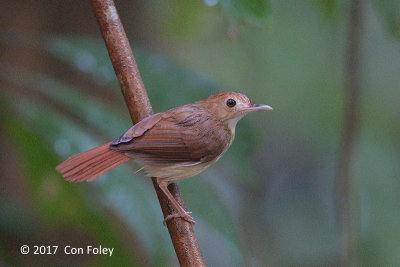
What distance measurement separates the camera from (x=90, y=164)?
217 cm

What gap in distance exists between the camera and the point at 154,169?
7.59ft

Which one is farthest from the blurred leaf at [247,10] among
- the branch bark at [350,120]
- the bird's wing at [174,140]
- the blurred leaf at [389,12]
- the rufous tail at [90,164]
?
the branch bark at [350,120]

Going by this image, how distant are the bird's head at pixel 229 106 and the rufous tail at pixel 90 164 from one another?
47 centimetres

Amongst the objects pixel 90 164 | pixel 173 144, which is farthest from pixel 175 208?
pixel 90 164

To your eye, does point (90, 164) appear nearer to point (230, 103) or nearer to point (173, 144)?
point (173, 144)

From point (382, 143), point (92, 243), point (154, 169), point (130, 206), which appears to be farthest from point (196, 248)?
point (382, 143)

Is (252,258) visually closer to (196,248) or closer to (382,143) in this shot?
(382,143)

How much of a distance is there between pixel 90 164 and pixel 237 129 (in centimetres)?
98

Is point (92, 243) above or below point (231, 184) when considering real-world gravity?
below

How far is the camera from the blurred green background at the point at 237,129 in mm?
2641

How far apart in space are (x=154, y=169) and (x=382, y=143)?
2.20 m

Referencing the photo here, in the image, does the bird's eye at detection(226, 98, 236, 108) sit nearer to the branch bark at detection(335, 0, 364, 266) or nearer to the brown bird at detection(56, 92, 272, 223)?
the brown bird at detection(56, 92, 272, 223)

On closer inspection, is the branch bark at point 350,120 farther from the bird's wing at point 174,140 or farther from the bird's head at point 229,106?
the bird's wing at point 174,140

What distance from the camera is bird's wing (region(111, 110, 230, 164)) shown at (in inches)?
88.9
